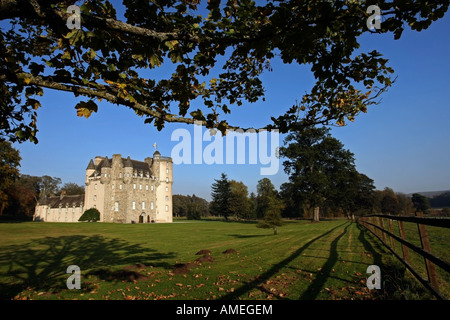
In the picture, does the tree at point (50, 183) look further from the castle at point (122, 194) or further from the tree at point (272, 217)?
the tree at point (272, 217)

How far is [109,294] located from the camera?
617 centimetres

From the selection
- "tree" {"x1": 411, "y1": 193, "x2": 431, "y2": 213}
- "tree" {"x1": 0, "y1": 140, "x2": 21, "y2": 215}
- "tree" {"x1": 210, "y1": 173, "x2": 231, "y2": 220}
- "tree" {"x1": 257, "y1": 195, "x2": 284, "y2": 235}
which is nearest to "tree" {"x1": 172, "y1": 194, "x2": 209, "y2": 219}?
"tree" {"x1": 210, "y1": 173, "x2": 231, "y2": 220}

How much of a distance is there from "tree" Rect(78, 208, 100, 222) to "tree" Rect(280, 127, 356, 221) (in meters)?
46.1

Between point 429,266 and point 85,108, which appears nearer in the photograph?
point 85,108

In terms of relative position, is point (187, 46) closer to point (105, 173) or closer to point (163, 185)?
point (105, 173)

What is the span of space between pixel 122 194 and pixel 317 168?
4677cm

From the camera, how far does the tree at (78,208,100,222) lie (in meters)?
58.5

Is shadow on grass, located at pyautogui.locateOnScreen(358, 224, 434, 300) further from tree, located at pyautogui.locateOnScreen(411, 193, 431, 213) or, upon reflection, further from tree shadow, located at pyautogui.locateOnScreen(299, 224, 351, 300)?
tree, located at pyautogui.locateOnScreen(411, 193, 431, 213)

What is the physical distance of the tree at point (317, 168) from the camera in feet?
143

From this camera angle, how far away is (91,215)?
58969mm

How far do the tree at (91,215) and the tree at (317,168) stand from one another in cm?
4614

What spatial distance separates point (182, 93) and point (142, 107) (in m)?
0.74

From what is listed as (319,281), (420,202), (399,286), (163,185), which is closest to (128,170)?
(163,185)

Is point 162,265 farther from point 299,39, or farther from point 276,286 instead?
point 299,39
